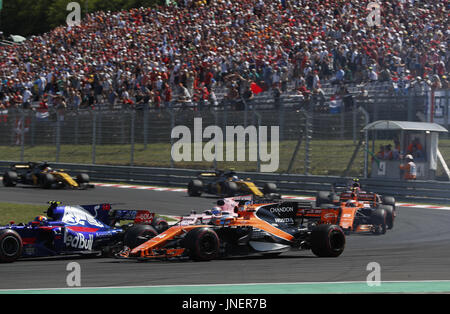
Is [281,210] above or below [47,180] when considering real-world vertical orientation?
above

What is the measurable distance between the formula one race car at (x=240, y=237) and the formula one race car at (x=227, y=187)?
9.26 m

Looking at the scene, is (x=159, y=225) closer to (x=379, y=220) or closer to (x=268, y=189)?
(x=379, y=220)

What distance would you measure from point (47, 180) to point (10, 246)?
46.4 feet

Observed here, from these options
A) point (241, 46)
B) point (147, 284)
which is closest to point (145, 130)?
point (241, 46)

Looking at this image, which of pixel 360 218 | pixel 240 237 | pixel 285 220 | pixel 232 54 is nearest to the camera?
pixel 240 237

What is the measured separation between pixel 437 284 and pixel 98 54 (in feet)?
97.7

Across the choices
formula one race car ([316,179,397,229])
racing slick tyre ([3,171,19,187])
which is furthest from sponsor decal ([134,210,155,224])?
racing slick tyre ([3,171,19,187])

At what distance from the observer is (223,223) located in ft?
36.8

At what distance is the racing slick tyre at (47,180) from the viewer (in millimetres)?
24531

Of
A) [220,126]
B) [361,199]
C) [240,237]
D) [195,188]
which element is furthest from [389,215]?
[220,126]

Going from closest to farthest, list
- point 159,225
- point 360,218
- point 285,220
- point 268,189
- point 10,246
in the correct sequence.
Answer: point 10,246, point 285,220, point 159,225, point 360,218, point 268,189

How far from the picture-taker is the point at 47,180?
24531 millimetres

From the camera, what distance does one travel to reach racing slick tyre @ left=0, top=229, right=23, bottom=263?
10.5m

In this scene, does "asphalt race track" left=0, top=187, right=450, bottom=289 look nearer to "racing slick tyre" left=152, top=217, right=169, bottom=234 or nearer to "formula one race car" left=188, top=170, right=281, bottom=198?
"racing slick tyre" left=152, top=217, right=169, bottom=234
